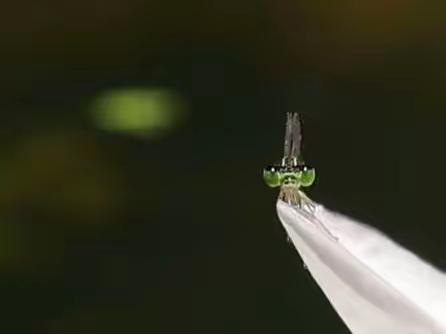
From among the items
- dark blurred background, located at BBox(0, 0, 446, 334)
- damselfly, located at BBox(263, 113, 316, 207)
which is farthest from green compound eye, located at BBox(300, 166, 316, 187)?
dark blurred background, located at BBox(0, 0, 446, 334)

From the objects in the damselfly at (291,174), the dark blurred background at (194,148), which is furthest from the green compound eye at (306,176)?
the dark blurred background at (194,148)

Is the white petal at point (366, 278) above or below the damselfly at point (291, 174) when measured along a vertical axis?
below

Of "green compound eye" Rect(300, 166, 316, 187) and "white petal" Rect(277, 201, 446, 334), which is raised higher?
"green compound eye" Rect(300, 166, 316, 187)

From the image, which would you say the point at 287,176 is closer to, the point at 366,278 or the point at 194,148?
the point at 366,278

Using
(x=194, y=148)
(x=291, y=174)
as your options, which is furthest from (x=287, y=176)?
(x=194, y=148)

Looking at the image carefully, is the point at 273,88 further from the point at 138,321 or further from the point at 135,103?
the point at 138,321

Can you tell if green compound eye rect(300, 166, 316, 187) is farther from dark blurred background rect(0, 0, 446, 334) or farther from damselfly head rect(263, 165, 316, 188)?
dark blurred background rect(0, 0, 446, 334)

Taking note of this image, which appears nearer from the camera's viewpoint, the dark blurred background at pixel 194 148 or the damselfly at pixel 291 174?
the damselfly at pixel 291 174

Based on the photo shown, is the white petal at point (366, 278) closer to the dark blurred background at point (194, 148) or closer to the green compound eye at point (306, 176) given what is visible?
the green compound eye at point (306, 176)

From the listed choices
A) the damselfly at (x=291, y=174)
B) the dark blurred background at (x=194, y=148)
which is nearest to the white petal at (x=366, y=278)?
the damselfly at (x=291, y=174)

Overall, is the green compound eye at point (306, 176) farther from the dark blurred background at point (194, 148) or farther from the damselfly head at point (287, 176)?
the dark blurred background at point (194, 148)
